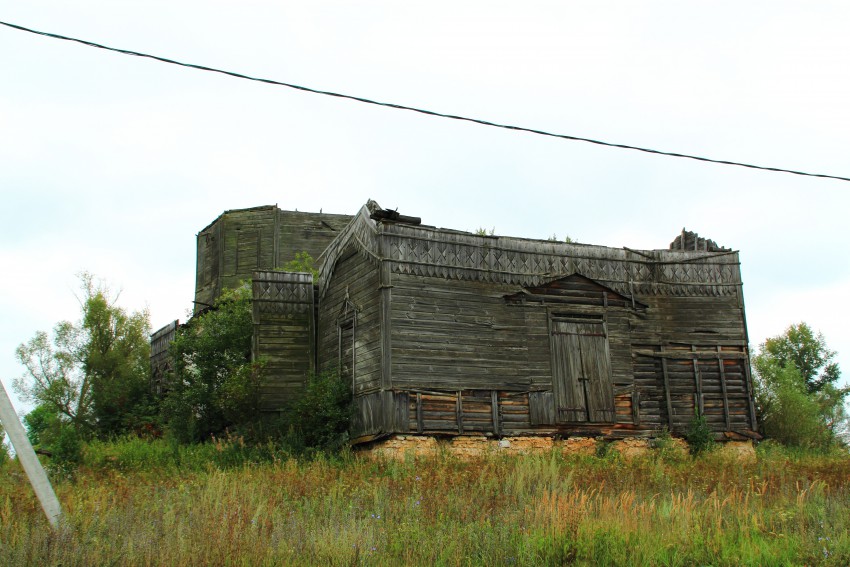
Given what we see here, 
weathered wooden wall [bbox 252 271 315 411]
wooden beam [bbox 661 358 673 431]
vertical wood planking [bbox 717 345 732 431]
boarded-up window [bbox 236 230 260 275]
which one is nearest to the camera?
wooden beam [bbox 661 358 673 431]

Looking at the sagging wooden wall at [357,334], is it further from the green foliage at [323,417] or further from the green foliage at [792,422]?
the green foliage at [792,422]

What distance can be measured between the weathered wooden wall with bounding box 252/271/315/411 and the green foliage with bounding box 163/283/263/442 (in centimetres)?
61

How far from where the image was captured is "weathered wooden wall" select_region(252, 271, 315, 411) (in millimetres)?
22156

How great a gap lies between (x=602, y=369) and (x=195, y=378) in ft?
36.3

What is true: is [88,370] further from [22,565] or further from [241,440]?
[22,565]

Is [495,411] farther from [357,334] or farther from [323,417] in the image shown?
[323,417]

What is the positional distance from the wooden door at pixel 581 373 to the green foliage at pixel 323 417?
5.24m

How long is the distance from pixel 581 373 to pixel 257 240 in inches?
619

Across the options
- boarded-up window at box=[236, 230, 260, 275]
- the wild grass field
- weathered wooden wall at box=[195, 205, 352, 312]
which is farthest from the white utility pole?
boarded-up window at box=[236, 230, 260, 275]

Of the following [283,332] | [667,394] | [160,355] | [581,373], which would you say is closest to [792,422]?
[667,394]

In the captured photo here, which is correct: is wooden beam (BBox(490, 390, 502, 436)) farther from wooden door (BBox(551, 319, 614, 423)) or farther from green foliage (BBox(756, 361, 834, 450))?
green foliage (BBox(756, 361, 834, 450))

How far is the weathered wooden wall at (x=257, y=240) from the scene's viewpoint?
31.6 metres

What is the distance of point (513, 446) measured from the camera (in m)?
19.6

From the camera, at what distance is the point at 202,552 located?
301 inches
